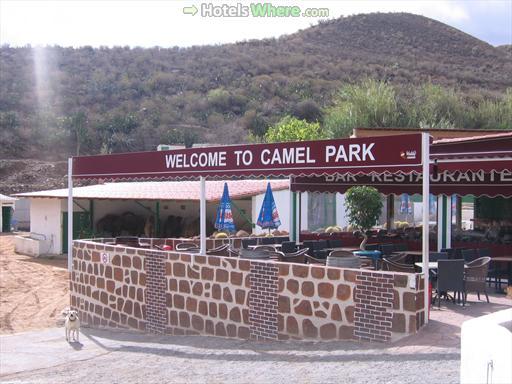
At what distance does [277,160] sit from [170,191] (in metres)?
18.5

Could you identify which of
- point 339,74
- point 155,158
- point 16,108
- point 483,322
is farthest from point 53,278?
point 339,74

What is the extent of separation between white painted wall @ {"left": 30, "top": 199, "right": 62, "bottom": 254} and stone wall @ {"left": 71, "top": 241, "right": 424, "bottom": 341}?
56.8 ft

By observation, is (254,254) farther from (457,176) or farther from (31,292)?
(31,292)

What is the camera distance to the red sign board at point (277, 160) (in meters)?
9.34

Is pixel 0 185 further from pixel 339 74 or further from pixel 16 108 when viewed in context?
pixel 339 74

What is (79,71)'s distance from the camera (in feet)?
240

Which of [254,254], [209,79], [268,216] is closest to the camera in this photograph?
[254,254]

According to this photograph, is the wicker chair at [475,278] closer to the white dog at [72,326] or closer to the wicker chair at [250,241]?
the wicker chair at [250,241]

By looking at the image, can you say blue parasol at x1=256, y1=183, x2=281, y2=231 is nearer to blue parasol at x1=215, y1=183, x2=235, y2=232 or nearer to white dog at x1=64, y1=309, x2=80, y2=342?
blue parasol at x1=215, y1=183, x2=235, y2=232

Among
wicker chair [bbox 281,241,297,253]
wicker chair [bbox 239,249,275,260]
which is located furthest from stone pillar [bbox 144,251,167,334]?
wicker chair [bbox 281,241,297,253]

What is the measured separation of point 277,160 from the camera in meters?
11.0

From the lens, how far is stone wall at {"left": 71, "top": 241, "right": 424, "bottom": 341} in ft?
28.4

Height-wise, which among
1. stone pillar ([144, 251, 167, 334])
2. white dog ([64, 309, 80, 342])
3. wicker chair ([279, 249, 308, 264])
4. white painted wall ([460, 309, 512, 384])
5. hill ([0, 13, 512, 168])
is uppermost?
hill ([0, 13, 512, 168])

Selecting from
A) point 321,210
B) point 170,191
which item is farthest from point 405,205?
point 170,191
